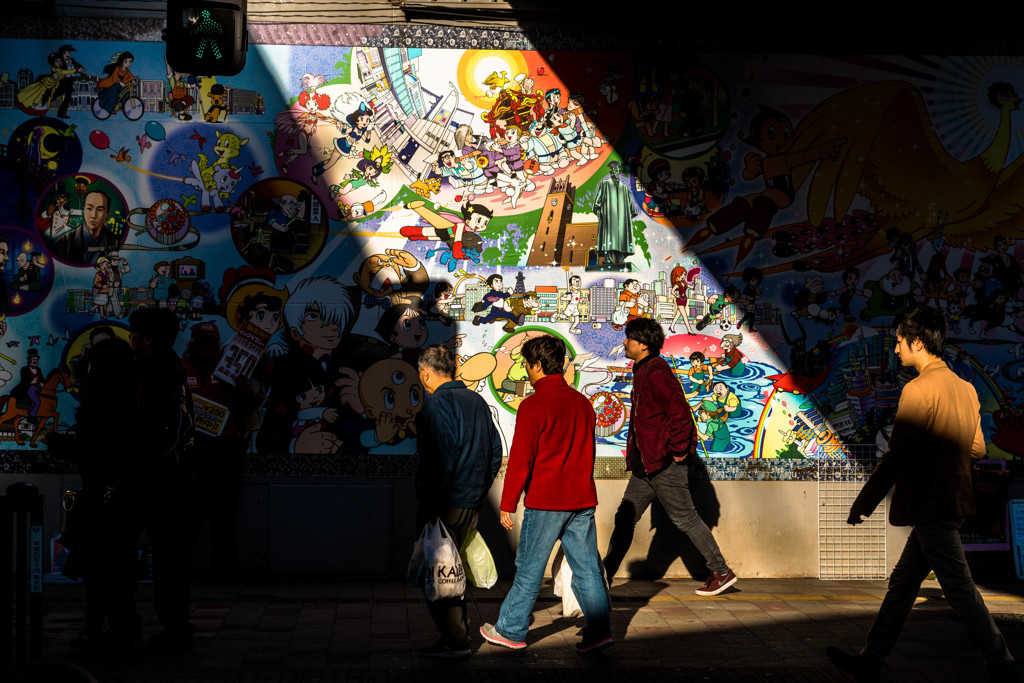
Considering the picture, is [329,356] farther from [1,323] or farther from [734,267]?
[734,267]

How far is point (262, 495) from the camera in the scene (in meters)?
8.19

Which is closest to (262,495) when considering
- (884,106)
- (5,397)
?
(5,397)

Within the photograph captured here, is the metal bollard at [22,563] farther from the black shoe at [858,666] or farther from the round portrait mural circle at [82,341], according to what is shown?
the black shoe at [858,666]

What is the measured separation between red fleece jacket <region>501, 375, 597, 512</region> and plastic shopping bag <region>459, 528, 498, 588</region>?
296 mm

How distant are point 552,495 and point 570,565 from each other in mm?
475

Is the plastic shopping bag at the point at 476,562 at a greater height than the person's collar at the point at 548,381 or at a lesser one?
lesser

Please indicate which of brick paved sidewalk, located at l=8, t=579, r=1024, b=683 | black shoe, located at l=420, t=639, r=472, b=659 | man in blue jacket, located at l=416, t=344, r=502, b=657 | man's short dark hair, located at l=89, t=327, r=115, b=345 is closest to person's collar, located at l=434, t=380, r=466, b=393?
man in blue jacket, located at l=416, t=344, r=502, b=657

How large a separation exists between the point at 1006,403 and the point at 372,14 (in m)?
6.17

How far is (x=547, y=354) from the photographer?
Answer: 239 inches

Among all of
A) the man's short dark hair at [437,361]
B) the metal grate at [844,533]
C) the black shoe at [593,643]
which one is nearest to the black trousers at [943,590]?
the black shoe at [593,643]

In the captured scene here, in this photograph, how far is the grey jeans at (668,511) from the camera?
25.0ft

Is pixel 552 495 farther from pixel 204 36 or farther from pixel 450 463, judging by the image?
pixel 204 36

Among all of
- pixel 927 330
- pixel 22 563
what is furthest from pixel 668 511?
pixel 22 563

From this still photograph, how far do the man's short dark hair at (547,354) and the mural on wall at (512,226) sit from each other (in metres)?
2.31
